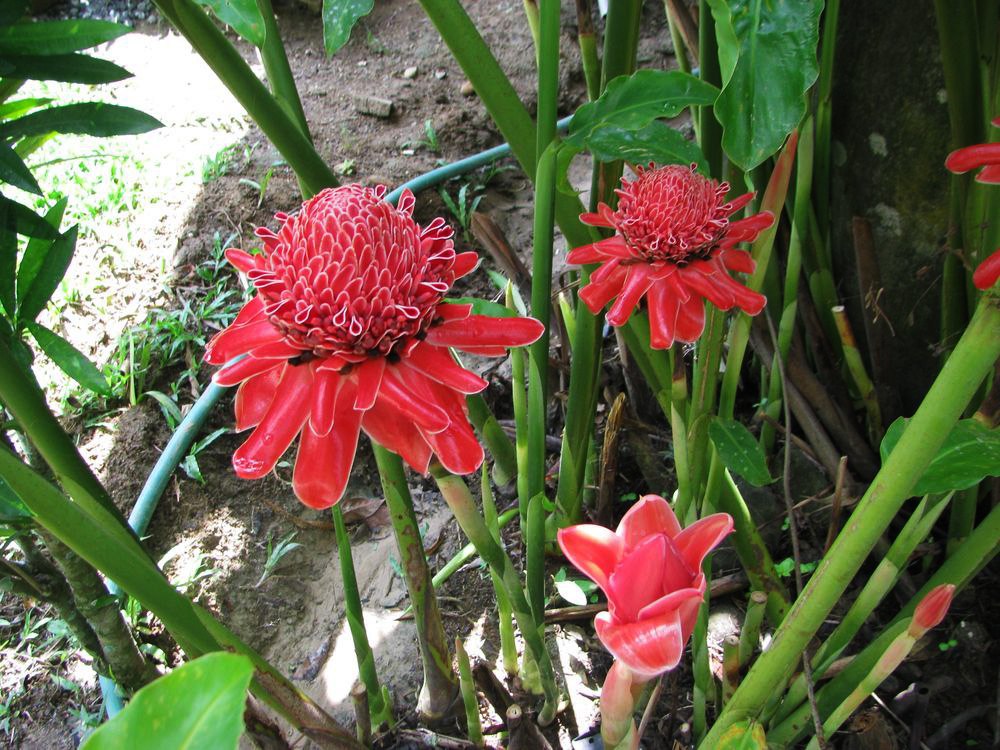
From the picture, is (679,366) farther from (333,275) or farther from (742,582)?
(742,582)

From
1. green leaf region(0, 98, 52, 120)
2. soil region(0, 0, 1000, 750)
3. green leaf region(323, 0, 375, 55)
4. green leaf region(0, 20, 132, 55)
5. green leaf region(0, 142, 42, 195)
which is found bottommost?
soil region(0, 0, 1000, 750)

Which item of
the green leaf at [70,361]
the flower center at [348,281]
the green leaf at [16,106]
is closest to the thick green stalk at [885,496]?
the flower center at [348,281]

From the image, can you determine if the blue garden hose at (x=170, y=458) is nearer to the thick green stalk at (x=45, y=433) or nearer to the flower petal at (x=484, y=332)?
the thick green stalk at (x=45, y=433)

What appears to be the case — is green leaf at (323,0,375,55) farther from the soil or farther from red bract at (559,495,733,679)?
the soil

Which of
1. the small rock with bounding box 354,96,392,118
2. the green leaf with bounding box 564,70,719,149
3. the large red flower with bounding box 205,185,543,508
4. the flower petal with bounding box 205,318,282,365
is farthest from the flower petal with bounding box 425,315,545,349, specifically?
the small rock with bounding box 354,96,392,118

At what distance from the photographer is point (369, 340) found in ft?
1.69

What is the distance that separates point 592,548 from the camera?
560 millimetres

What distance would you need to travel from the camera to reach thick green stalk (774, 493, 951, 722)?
Answer: 70cm

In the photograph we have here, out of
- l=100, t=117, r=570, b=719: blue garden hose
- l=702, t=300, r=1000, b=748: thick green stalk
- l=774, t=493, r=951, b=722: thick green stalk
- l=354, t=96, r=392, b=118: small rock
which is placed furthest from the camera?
l=354, t=96, r=392, b=118: small rock

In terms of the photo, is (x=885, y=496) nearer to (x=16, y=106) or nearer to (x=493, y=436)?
(x=493, y=436)

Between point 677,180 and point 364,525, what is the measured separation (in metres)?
0.93

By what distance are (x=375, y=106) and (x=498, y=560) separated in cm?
192

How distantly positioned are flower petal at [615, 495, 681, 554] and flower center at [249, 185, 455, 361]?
21cm

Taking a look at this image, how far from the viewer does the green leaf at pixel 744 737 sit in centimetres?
63
